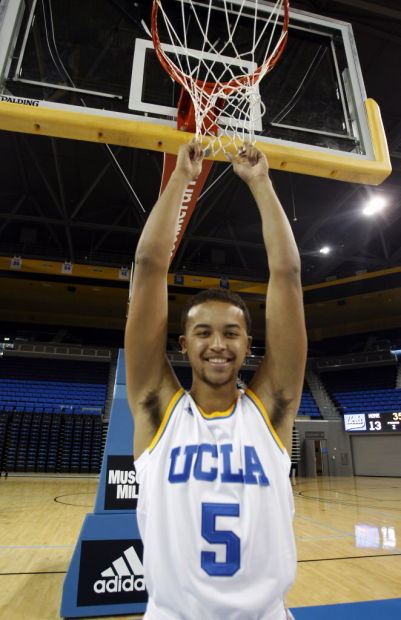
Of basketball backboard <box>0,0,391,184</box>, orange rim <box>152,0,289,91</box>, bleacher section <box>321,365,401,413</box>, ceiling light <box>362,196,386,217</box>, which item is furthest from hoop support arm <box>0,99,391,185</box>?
bleacher section <box>321,365,401,413</box>

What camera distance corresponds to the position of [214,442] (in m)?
1.14

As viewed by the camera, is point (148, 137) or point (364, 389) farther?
point (364, 389)

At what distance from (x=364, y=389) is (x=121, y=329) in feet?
36.5

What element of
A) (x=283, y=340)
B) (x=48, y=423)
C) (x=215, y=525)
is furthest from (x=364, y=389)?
(x=215, y=525)

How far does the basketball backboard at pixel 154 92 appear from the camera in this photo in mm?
2730

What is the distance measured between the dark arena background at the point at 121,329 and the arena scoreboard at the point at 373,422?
0.05 meters

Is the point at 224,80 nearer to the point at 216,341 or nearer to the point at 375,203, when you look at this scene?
the point at 216,341

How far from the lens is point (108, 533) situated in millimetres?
2830

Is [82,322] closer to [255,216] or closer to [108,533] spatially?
[255,216]

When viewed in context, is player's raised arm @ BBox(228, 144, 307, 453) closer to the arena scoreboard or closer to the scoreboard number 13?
the arena scoreboard

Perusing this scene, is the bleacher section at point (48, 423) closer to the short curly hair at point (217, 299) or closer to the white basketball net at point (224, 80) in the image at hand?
the white basketball net at point (224, 80)

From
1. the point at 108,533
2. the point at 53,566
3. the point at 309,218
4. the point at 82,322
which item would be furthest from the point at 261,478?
the point at 82,322

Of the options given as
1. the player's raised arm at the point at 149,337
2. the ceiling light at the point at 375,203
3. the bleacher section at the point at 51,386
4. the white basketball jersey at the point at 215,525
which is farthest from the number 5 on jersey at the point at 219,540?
the bleacher section at the point at 51,386

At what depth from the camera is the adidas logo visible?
2.78 m
